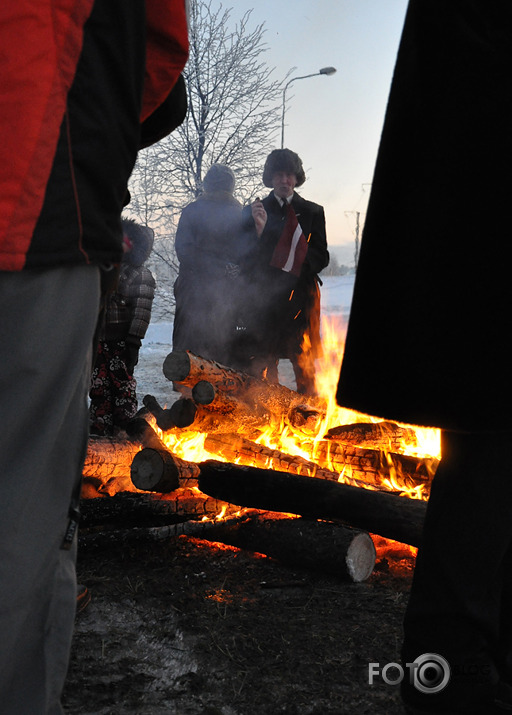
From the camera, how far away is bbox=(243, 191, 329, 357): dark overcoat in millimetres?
5785

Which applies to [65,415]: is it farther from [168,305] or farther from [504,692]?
[168,305]

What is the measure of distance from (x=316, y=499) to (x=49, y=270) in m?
1.91

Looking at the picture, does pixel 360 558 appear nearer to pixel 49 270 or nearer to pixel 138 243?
pixel 49 270

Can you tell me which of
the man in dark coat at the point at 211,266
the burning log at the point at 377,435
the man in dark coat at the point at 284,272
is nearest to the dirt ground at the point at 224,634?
the burning log at the point at 377,435

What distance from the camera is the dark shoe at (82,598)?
7.43 feet

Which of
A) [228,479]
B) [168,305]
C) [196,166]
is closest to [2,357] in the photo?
[228,479]

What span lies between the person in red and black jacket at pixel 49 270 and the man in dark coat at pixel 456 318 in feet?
2.06

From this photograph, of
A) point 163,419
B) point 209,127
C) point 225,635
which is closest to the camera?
point 225,635

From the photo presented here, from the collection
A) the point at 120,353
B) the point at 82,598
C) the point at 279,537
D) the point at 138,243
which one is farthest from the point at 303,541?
the point at 138,243

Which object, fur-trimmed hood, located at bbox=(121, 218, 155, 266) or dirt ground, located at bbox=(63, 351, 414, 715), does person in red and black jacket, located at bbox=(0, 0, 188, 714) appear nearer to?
dirt ground, located at bbox=(63, 351, 414, 715)

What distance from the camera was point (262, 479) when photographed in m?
2.87

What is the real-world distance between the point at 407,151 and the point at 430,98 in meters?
0.12

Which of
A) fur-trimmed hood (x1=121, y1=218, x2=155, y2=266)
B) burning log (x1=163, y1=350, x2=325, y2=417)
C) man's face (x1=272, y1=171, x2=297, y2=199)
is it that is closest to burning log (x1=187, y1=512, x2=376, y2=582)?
burning log (x1=163, y1=350, x2=325, y2=417)

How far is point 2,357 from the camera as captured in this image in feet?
3.61
